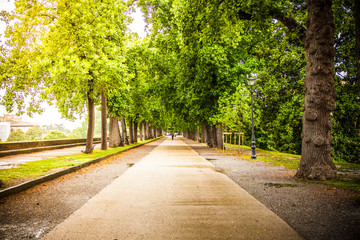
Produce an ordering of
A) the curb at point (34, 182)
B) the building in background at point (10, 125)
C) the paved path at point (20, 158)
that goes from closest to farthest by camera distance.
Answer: the curb at point (34, 182) → the paved path at point (20, 158) → the building in background at point (10, 125)

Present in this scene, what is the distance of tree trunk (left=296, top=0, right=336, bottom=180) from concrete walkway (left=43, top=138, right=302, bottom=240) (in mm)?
3079

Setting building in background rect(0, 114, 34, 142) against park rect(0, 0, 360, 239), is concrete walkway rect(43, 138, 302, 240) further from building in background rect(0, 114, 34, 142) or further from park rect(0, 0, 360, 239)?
building in background rect(0, 114, 34, 142)

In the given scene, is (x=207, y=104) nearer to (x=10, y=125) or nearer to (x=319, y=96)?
(x=319, y=96)

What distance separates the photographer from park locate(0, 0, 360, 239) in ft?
14.6

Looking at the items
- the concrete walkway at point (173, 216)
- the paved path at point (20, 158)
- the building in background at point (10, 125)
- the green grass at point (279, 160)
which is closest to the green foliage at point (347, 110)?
the green grass at point (279, 160)

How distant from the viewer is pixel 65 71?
41.7 ft

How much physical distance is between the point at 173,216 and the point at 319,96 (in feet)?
20.9

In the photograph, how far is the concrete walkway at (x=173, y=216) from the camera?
Result: 3779 mm

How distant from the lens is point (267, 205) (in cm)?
533

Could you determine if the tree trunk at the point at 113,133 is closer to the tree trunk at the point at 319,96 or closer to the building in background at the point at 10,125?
the tree trunk at the point at 319,96

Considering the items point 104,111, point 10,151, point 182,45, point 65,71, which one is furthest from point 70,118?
point 182,45

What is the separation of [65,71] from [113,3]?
231 inches

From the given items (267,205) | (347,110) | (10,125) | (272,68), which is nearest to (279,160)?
(347,110)

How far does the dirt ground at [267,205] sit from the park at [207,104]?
1.6 inches
